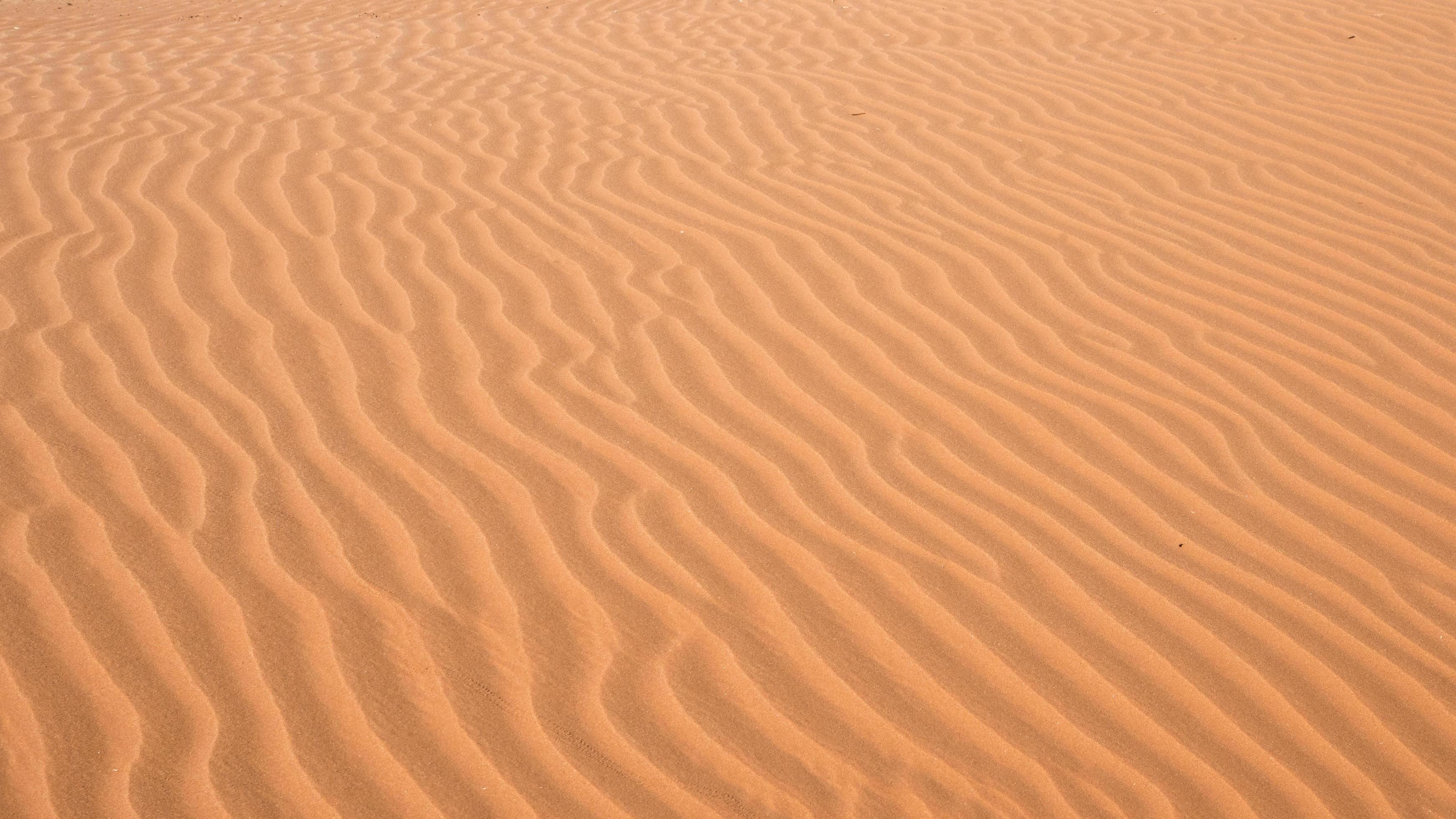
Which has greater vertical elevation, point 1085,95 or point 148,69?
point 1085,95

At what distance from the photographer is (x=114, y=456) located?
301 centimetres

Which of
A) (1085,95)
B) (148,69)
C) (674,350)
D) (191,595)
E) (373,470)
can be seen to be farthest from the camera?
(148,69)

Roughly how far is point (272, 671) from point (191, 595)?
1.00ft

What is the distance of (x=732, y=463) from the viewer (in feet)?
10.1

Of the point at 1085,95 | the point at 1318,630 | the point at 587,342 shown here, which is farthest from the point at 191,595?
the point at 1085,95

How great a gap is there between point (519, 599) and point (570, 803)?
1.83 ft

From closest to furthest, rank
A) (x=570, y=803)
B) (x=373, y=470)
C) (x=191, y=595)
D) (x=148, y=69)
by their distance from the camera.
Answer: (x=570, y=803) → (x=191, y=595) → (x=373, y=470) → (x=148, y=69)

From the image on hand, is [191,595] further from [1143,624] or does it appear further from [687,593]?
[1143,624]

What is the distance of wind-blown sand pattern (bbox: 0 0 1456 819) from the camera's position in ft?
7.45

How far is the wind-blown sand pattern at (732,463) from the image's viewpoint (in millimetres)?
2270

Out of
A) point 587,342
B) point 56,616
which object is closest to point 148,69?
point 587,342

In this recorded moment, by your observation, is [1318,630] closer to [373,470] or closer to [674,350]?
[674,350]

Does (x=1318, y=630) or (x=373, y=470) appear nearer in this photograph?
(x=1318, y=630)

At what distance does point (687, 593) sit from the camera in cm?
264
